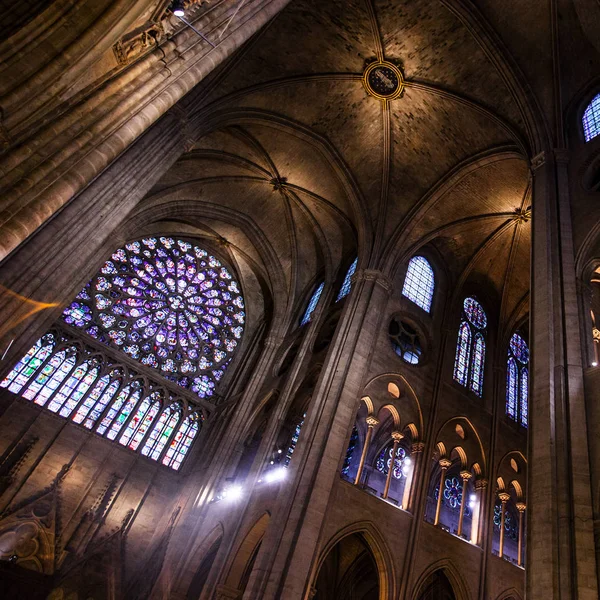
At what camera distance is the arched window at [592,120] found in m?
10.4

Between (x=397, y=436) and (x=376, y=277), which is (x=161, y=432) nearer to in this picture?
(x=397, y=436)

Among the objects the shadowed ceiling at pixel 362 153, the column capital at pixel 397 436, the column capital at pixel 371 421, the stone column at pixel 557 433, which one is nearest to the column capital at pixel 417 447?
the column capital at pixel 397 436

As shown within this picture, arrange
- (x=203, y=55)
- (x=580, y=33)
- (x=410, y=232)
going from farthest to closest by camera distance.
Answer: (x=410, y=232) < (x=580, y=33) < (x=203, y=55)

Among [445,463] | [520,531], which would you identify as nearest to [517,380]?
[520,531]

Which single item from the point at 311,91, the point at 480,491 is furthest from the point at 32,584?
the point at 311,91

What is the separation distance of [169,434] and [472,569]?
9955mm

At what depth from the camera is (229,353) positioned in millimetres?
19125

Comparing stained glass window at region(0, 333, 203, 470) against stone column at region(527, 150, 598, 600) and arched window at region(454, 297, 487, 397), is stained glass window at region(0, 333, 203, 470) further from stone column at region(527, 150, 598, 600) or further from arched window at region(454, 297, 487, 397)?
stone column at region(527, 150, 598, 600)

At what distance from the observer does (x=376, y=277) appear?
14.5 metres

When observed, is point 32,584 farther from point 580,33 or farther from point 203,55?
point 580,33

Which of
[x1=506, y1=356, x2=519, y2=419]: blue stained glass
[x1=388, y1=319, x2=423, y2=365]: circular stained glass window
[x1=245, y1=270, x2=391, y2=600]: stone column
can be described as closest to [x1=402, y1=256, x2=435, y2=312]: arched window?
[x1=388, y1=319, x2=423, y2=365]: circular stained glass window

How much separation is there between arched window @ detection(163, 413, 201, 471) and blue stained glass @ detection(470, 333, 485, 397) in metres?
9.43

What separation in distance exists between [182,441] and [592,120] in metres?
14.9

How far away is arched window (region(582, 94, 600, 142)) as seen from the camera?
34.0 feet
